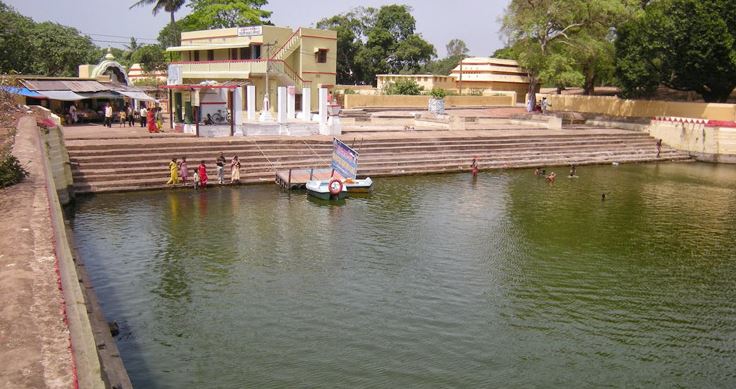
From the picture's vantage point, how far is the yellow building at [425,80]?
177 feet

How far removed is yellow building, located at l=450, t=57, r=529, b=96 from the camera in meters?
56.3

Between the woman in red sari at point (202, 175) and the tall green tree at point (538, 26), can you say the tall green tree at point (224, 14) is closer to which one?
the tall green tree at point (538, 26)

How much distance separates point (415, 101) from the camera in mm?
48469

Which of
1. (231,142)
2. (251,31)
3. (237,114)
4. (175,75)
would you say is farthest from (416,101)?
(231,142)

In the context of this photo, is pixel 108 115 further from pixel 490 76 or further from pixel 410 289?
pixel 490 76

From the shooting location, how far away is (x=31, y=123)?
20672 millimetres

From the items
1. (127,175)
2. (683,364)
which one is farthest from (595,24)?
(683,364)

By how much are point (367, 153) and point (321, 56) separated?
56.1 feet

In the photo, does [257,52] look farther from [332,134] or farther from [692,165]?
[692,165]

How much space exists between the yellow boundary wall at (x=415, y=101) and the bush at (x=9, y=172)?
34729mm

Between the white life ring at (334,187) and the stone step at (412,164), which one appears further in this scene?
the stone step at (412,164)

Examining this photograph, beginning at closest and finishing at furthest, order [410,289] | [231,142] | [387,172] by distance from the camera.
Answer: [410,289], [231,142], [387,172]

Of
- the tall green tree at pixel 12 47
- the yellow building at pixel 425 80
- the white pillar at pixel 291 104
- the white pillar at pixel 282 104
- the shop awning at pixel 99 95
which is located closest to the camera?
the white pillar at pixel 282 104

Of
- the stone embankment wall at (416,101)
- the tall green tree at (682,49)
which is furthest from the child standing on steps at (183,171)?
the tall green tree at (682,49)
